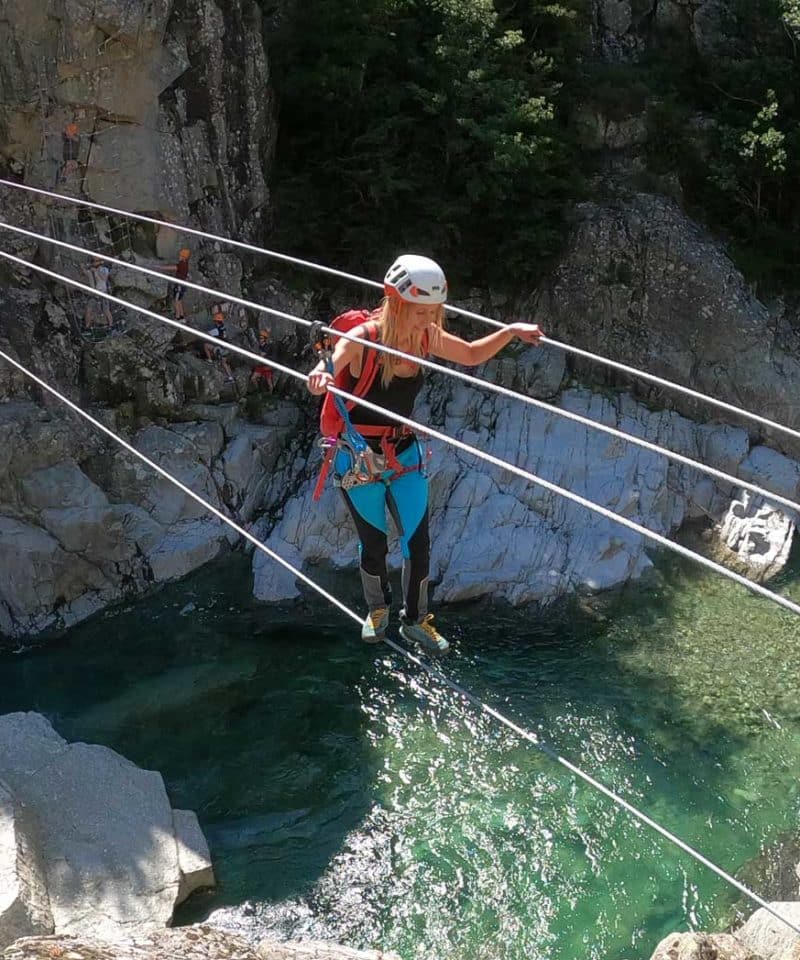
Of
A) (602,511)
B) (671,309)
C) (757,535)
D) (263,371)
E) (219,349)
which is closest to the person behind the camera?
(602,511)

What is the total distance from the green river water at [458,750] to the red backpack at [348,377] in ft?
15.6

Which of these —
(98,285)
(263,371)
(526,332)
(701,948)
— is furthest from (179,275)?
(701,948)

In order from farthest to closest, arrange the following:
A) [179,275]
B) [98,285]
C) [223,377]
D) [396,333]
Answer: [223,377] → [179,275] → [98,285] → [396,333]

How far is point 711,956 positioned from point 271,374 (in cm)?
944

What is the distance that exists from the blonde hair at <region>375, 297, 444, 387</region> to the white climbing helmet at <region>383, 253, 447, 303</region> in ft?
0.23

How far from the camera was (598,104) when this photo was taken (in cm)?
1431

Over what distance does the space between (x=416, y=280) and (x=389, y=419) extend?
0.77 meters

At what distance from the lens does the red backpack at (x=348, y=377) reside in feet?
15.1

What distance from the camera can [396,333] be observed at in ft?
14.9

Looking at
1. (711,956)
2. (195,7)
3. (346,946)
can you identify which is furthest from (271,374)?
(711,956)

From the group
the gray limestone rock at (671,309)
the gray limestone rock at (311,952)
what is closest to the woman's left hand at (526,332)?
the gray limestone rock at (311,952)

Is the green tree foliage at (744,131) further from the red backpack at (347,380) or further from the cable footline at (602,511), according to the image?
the cable footline at (602,511)

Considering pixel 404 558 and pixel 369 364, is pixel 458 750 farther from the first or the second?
pixel 369 364

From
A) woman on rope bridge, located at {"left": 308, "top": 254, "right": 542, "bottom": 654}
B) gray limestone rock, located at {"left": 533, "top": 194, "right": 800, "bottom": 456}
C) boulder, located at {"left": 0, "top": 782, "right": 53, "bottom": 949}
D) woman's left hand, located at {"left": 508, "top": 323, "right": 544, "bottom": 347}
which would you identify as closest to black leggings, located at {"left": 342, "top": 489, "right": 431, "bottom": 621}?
woman on rope bridge, located at {"left": 308, "top": 254, "right": 542, "bottom": 654}
